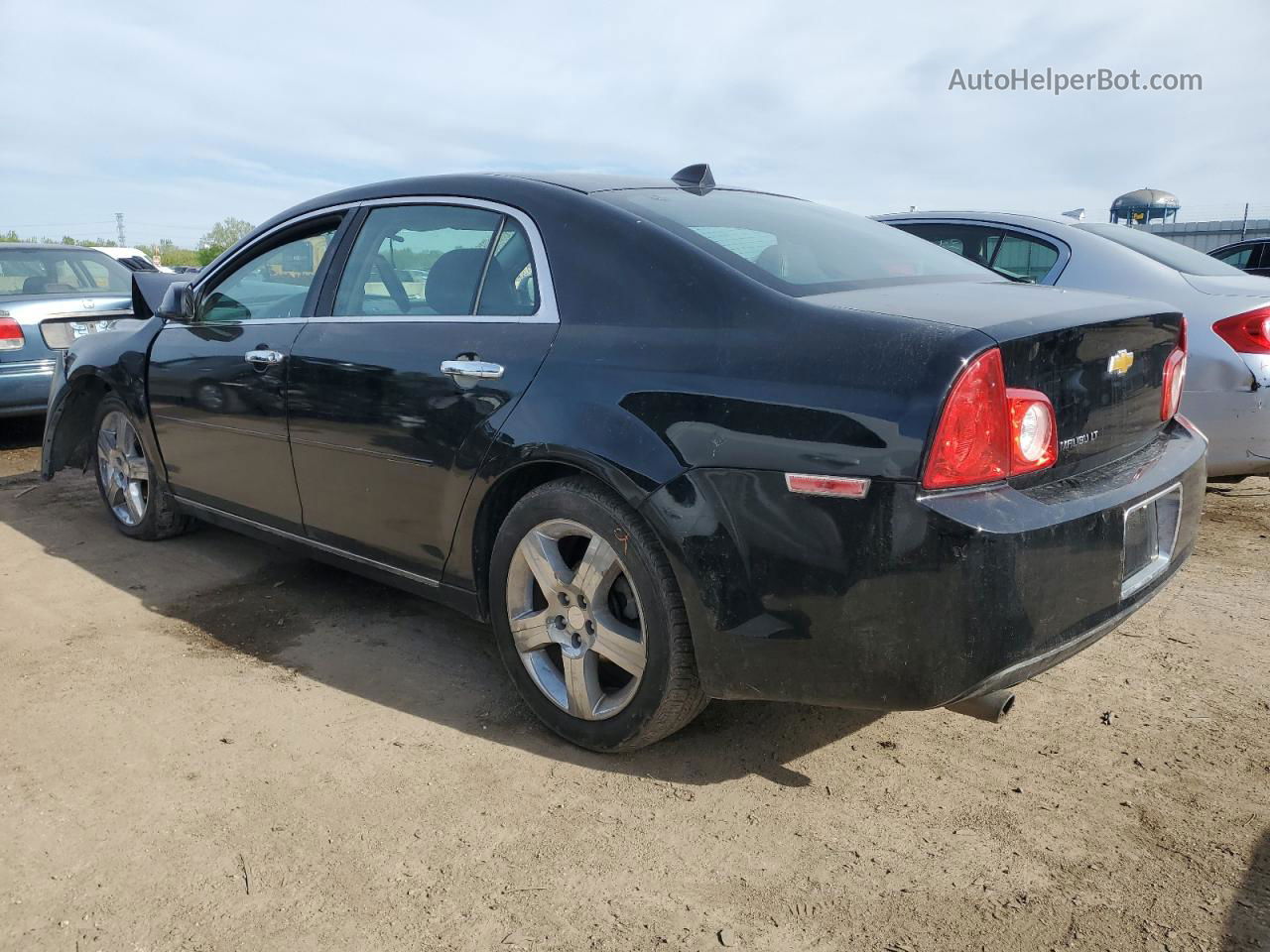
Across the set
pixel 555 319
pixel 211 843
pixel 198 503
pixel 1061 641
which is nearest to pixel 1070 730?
pixel 1061 641

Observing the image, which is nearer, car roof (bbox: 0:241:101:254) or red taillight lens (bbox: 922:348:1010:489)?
red taillight lens (bbox: 922:348:1010:489)

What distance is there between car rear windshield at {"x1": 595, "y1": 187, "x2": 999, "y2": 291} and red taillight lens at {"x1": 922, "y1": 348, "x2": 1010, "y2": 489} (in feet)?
1.72

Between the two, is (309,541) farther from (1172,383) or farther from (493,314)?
(1172,383)

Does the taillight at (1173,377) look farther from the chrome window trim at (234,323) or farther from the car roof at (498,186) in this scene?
the chrome window trim at (234,323)

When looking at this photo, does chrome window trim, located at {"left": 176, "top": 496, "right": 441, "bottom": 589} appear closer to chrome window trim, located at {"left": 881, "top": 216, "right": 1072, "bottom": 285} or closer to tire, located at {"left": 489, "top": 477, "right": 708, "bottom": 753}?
tire, located at {"left": 489, "top": 477, "right": 708, "bottom": 753}

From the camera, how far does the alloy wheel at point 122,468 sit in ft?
15.2

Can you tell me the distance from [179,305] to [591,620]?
A: 2.60 meters

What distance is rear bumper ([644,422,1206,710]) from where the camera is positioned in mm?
2059

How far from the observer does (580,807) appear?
2.47m

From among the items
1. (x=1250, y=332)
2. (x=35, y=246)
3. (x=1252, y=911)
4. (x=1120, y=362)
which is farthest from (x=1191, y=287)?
(x=35, y=246)

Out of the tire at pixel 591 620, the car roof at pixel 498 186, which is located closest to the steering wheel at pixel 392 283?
the car roof at pixel 498 186

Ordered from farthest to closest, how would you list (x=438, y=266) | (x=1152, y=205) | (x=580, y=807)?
(x=1152, y=205) → (x=438, y=266) → (x=580, y=807)

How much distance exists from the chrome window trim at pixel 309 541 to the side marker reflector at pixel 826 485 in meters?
1.37

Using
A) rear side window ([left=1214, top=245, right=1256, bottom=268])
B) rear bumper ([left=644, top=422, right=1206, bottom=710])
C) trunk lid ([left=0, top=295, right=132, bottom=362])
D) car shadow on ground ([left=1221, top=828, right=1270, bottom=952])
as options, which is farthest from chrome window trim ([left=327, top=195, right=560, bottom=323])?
rear side window ([left=1214, top=245, right=1256, bottom=268])
